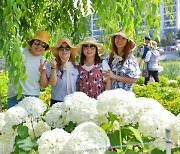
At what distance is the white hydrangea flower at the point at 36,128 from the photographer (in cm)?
176

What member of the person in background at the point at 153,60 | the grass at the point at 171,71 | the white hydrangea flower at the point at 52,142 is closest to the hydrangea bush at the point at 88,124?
the white hydrangea flower at the point at 52,142

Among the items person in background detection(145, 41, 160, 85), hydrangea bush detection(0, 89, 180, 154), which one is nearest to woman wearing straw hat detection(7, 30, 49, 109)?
hydrangea bush detection(0, 89, 180, 154)

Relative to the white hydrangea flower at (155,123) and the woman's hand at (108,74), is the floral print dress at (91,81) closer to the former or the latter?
the woman's hand at (108,74)

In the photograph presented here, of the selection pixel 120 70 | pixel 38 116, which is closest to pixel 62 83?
pixel 120 70

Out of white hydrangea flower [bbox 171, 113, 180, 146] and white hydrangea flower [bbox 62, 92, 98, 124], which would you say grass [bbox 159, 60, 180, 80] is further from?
white hydrangea flower [bbox 171, 113, 180, 146]

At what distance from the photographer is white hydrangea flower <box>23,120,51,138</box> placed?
69.4 inches

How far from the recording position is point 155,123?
4.89 ft

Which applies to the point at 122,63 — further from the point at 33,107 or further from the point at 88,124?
the point at 88,124

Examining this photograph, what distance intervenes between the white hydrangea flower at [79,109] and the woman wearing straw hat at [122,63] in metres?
1.28

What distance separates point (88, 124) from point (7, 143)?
454mm

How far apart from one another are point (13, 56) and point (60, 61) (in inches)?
40.8

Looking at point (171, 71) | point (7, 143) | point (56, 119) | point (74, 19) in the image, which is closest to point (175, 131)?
point (56, 119)

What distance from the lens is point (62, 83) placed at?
9.96ft

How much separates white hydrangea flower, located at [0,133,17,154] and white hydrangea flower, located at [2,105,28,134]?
1.6 inches
